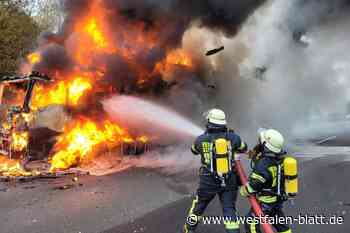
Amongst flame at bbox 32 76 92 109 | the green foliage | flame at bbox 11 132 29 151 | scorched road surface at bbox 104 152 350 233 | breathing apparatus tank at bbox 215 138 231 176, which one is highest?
the green foliage

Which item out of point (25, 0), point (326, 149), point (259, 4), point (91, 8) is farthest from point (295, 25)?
point (25, 0)

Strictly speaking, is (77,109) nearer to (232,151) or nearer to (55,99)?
(55,99)

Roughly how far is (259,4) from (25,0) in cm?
1536

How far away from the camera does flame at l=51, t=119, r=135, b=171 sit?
886 centimetres

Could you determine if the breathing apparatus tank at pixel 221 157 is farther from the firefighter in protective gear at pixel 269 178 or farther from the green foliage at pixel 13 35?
the green foliage at pixel 13 35

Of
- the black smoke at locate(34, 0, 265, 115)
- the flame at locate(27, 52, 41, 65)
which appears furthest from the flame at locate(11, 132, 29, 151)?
the flame at locate(27, 52, 41, 65)

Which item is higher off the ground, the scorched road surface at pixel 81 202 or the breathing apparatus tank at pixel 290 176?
the breathing apparatus tank at pixel 290 176

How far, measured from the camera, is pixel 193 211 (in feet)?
14.4

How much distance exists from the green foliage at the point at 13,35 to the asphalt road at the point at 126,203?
12.9 m

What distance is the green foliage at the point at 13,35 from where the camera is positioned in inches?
721

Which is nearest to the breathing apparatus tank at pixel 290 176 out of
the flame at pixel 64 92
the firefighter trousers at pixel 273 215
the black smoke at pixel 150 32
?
the firefighter trousers at pixel 273 215

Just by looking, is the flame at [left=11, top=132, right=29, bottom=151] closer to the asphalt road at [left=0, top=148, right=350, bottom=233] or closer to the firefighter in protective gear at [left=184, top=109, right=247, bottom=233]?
the asphalt road at [left=0, top=148, right=350, bottom=233]

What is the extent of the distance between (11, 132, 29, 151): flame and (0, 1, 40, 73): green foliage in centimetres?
1104

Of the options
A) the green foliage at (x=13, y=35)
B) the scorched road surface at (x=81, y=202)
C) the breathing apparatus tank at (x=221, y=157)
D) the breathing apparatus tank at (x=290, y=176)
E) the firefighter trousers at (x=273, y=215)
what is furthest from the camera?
the green foliage at (x=13, y=35)
